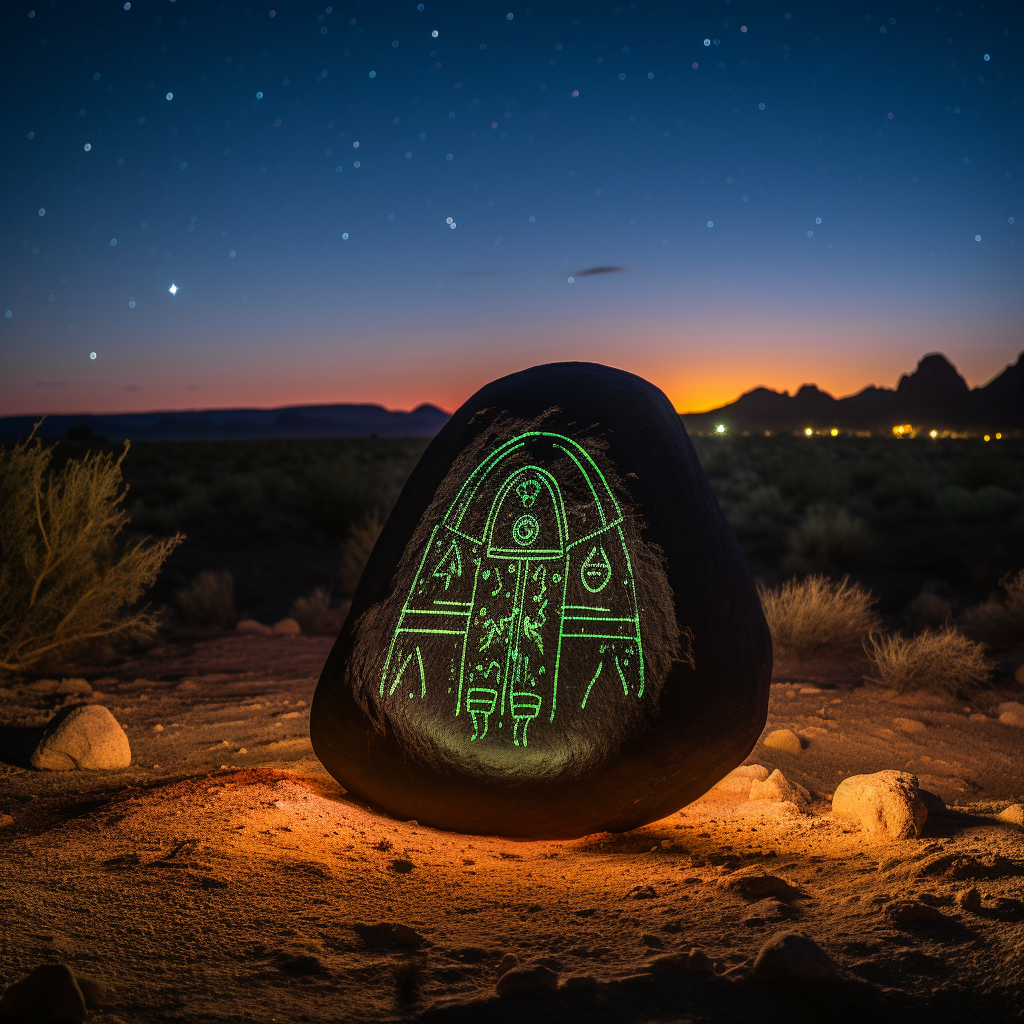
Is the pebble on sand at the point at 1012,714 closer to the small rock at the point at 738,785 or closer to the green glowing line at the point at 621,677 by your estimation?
the small rock at the point at 738,785

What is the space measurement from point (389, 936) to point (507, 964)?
1.61 feet

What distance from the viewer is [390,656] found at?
4.06m

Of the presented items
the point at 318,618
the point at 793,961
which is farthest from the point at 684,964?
the point at 318,618

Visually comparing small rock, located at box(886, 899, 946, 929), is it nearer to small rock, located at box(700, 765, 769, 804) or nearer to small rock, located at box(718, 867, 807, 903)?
small rock, located at box(718, 867, 807, 903)

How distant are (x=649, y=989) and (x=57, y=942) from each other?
1.82 metres

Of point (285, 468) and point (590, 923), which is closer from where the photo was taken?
point (590, 923)

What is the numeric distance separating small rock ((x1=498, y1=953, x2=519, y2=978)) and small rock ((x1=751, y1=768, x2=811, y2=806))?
2458 mm

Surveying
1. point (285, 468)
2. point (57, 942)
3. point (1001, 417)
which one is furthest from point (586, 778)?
point (1001, 417)

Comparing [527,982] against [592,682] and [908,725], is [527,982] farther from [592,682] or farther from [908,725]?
[908,725]

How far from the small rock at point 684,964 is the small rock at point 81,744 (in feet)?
11.9

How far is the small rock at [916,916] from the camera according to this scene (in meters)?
2.66

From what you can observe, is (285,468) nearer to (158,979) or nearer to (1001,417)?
(158,979)

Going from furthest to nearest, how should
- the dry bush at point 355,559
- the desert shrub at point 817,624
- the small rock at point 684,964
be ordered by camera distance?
1. the dry bush at point 355,559
2. the desert shrub at point 817,624
3. the small rock at point 684,964

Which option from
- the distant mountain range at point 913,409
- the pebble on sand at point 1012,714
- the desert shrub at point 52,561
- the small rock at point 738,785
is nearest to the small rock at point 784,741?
the small rock at point 738,785
